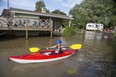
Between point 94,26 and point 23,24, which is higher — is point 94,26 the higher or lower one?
the lower one

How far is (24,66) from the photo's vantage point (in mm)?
8250

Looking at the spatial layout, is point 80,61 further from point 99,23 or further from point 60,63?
point 99,23

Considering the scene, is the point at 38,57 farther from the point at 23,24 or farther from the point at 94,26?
the point at 94,26

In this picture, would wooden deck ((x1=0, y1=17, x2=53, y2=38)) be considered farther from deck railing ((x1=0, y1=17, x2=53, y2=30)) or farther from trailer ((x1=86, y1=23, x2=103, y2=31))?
trailer ((x1=86, y1=23, x2=103, y2=31))

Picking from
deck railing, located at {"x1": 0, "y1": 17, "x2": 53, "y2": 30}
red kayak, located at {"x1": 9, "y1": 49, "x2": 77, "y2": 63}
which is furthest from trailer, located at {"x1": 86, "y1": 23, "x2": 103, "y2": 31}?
red kayak, located at {"x1": 9, "y1": 49, "x2": 77, "y2": 63}

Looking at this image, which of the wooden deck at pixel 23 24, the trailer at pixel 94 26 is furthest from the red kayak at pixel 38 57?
the trailer at pixel 94 26

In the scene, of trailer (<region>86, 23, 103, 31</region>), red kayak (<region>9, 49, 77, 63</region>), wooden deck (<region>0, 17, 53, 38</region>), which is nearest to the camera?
red kayak (<region>9, 49, 77, 63</region>)

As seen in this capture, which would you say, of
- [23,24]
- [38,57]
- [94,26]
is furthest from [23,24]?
[94,26]

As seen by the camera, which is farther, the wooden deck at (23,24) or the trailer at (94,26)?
the trailer at (94,26)

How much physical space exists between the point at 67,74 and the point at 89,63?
8.26ft

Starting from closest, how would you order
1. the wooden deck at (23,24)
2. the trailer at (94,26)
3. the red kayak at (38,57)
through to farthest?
the red kayak at (38,57) → the wooden deck at (23,24) → the trailer at (94,26)

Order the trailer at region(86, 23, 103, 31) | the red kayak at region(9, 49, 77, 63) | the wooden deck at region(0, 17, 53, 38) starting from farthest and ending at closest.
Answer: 1. the trailer at region(86, 23, 103, 31)
2. the wooden deck at region(0, 17, 53, 38)
3. the red kayak at region(9, 49, 77, 63)

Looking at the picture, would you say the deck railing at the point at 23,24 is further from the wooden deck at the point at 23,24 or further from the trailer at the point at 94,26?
the trailer at the point at 94,26

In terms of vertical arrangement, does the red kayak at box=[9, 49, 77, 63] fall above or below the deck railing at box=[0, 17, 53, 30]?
below
